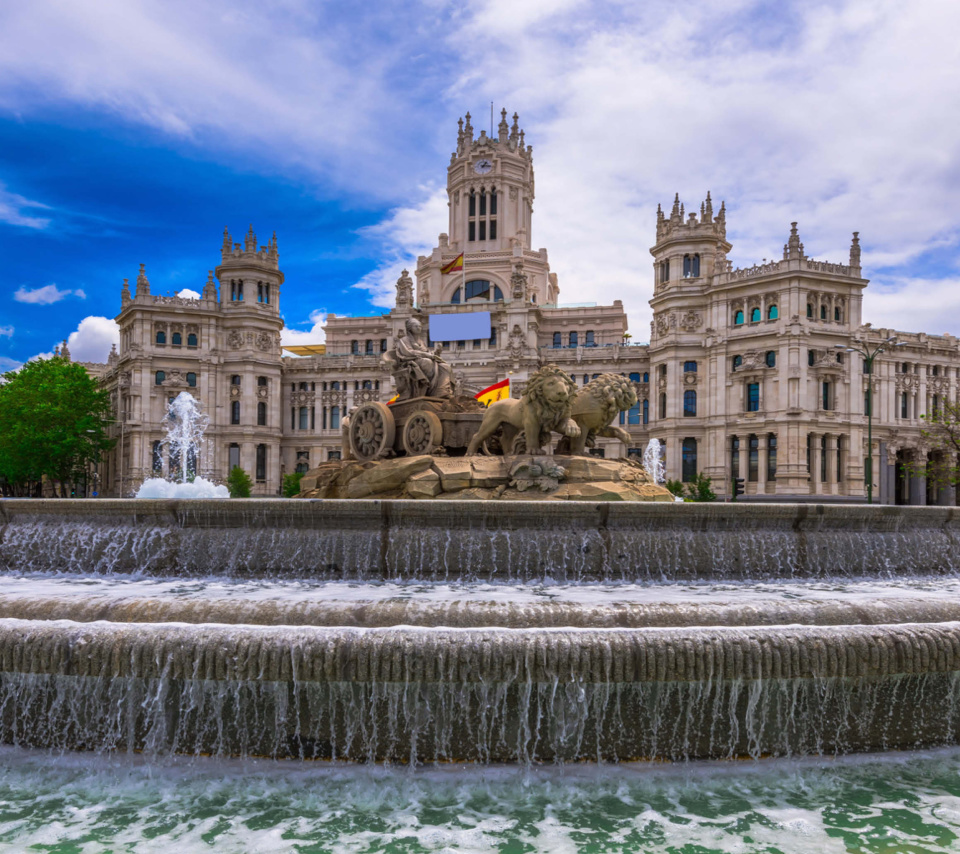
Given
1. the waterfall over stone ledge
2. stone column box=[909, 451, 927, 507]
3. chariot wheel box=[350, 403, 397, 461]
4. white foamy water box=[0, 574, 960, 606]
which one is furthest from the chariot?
stone column box=[909, 451, 927, 507]

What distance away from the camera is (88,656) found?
5434 millimetres

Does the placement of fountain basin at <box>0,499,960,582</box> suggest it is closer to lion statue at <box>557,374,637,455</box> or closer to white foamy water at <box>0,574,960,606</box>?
white foamy water at <box>0,574,960,606</box>

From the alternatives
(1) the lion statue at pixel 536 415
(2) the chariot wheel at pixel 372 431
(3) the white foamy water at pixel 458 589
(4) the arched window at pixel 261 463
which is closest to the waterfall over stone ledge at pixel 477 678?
(3) the white foamy water at pixel 458 589

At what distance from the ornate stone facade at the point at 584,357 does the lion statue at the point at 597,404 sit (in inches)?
1921

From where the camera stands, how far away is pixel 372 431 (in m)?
15.9

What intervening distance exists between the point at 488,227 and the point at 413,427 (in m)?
72.5

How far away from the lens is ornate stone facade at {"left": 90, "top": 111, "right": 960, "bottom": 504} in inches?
2375

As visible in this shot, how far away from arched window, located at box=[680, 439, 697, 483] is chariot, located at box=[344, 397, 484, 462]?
169ft

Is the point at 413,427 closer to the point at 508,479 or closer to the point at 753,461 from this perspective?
the point at 508,479

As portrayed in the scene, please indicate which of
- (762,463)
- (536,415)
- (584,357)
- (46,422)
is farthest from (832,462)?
(46,422)

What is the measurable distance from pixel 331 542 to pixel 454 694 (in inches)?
172

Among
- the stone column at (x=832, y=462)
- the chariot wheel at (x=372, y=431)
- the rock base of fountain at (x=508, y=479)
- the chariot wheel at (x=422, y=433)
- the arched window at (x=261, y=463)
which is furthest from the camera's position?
the arched window at (x=261, y=463)

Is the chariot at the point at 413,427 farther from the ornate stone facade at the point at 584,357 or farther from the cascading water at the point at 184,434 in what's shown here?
the cascading water at the point at 184,434

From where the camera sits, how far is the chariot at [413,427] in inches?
590
